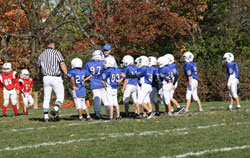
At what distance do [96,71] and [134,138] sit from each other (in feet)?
15.7

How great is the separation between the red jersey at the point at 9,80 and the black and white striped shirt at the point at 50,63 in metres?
4.49

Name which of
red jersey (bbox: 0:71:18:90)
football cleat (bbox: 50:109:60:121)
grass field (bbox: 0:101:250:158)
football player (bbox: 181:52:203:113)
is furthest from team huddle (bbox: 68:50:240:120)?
red jersey (bbox: 0:71:18:90)

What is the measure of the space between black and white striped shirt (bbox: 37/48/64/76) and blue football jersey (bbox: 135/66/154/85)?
2.28m

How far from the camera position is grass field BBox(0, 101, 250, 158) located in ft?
26.4

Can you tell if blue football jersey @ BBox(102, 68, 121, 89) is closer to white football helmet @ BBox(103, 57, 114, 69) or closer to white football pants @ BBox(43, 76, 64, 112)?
white football helmet @ BBox(103, 57, 114, 69)

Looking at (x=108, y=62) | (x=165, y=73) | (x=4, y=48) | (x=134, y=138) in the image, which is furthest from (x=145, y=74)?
(x=4, y=48)

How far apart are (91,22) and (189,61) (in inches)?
615

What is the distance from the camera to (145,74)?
1371 centimetres

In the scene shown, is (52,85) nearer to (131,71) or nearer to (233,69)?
(131,71)

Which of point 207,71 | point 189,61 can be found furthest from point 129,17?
point 189,61

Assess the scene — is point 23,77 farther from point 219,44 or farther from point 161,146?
point 219,44

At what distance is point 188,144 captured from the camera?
8500 millimetres

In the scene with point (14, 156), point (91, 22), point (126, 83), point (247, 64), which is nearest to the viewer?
point (14, 156)

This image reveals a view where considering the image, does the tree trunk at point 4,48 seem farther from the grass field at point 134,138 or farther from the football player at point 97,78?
the grass field at point 134,138
